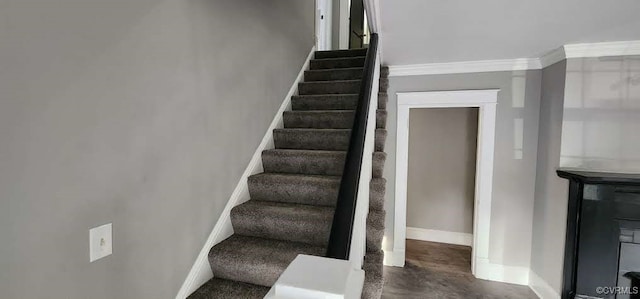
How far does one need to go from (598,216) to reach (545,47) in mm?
1453

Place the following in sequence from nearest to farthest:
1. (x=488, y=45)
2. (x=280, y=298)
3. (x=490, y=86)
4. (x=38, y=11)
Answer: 1. (x=280, y=298)
2. (x=38, y=11)
3. (x=488, y=45)
4. (x=490, y=86)

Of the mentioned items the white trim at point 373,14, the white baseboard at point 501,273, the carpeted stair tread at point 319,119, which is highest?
the white trim at point 373,14

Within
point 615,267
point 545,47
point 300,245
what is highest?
point 545,47

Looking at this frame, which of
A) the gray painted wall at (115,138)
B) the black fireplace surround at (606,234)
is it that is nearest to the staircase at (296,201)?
the gray painted wall at (115,138)

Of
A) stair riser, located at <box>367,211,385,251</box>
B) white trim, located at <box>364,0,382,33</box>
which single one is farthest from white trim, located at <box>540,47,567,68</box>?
stair riser, located at <box>367,211,385,251</box>

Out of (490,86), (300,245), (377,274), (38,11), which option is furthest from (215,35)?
(490,86)

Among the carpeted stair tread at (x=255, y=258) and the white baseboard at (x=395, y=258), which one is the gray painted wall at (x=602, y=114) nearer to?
the white baseboard at (x=395, y=258)

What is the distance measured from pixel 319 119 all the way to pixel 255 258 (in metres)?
1.39

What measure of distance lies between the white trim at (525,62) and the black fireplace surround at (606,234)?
1012 mm

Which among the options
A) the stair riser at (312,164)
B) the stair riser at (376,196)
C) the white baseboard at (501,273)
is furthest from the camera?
the white baseboard at (501,273)

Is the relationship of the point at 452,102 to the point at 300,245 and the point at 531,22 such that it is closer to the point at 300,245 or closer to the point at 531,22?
the point at 531,22

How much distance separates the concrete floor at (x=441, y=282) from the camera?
301 cm

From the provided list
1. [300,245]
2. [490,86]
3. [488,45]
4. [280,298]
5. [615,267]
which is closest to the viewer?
[280,298]

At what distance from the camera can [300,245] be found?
1.79 metres
